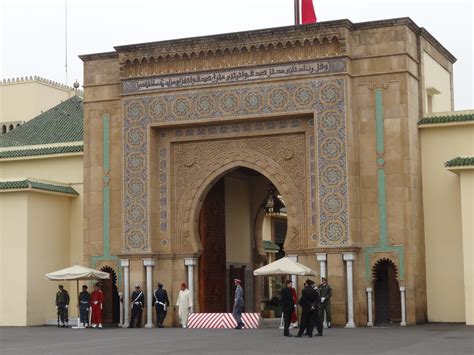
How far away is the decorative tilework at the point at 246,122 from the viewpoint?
19.9 meters

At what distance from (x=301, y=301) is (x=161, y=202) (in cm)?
591

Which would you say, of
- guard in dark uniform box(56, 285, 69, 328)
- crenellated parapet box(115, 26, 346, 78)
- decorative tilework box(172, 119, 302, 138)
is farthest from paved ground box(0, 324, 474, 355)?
crenellated parapet box(115, 26, 346, 78)

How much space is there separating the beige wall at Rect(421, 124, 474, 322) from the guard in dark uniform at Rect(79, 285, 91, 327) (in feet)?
23.1

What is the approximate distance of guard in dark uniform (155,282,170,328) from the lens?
2062 cm

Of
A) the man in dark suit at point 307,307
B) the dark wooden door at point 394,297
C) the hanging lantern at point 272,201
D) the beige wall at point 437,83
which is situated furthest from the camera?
the hanging lantern at point 272,201

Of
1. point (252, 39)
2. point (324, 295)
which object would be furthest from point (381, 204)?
point (252, 39)

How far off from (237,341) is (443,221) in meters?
6.23

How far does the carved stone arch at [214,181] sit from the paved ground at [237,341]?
243 centimetres

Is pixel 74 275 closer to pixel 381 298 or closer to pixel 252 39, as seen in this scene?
pixel 252 39

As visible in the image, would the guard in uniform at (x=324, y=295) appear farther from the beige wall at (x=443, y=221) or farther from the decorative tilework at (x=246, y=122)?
the beige wall at (x=443, y=221)

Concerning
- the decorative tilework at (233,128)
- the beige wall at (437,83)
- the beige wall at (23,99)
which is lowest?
the decorative tilework at (233,128)

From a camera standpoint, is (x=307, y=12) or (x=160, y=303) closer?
(x=160, y=303)

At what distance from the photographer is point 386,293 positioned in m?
20.0

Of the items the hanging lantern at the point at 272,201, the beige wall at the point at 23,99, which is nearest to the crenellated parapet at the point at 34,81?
the beige wall at the point at 23,99
